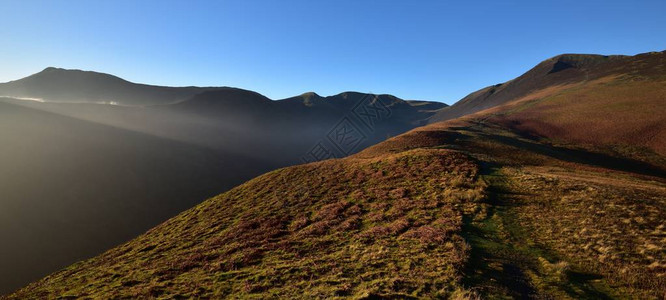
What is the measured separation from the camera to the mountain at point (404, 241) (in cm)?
1123

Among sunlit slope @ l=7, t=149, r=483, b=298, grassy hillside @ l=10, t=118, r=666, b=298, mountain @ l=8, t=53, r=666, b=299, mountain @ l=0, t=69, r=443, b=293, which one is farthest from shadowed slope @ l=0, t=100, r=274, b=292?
grassy hillside @ l=10, t=118, r=666, b=298

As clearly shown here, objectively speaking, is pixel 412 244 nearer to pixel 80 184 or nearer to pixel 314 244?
pixel 314 244

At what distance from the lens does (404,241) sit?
52.3ft

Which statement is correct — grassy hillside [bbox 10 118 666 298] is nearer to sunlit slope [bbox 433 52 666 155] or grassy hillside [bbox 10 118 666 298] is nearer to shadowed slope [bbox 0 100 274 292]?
shadowed slope [bbox 0 100 274 292]

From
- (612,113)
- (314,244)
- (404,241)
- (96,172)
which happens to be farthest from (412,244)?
(96,172)

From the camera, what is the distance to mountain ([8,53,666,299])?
11234mm

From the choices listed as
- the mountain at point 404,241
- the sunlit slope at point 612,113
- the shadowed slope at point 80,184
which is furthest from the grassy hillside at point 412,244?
the sunlit slope at point 612,113

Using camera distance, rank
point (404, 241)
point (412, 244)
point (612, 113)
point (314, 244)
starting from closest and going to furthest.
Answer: point (412, 244) < point (404, 241) < point (314, 244) < point (612, 113)

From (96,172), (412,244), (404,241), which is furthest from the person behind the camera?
(96,172)

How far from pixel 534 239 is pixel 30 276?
6772 cm

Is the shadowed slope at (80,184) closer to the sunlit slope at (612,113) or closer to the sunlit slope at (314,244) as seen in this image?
the sunlit slope at (314,244)

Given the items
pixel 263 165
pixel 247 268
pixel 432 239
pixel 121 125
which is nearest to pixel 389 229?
pixel 432 239

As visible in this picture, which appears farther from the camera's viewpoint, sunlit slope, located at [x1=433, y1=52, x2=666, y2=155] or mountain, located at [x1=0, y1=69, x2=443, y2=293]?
sunlit slope, located at [x1=433, y1=52, x2=666, y2=155]

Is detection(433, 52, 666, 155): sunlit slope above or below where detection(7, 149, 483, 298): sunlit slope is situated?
above
